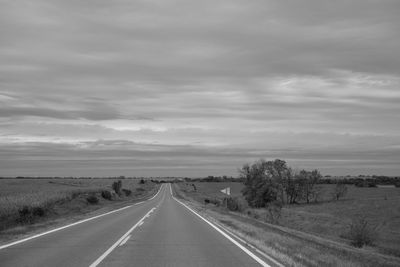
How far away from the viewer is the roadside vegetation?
1719 cm

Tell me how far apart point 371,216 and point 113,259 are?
5299 cm

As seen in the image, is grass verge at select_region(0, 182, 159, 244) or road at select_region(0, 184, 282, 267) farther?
grass verge at select_region(0, 182, 159, 244)

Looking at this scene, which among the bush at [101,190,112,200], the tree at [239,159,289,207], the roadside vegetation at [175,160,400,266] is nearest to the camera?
the roadside vegetation at [175,160,400,266]

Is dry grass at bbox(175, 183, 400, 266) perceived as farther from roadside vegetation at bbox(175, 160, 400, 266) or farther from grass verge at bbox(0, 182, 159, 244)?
grass verge at bbox(0, 182, 159, 244)

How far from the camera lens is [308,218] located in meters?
59.4

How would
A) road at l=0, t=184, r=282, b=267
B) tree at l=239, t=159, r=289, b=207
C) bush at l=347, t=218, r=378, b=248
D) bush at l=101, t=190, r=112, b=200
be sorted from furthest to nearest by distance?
tree at l=239, t=159, r=289, b=207, bush at l=101, t=190, r=112, b=200, bush at l=347, t=218, r=378, b=248, road at l=0, t=184, r=282, b=267

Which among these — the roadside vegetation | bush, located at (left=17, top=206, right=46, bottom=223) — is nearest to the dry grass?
the roadside vegetation

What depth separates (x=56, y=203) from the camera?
39375 mm

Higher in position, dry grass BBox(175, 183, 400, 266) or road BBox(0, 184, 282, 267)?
road BBox(0, 184, 282, 267)

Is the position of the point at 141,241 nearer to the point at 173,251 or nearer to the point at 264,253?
the point at 173,251

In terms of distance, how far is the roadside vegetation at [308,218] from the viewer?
17189mm

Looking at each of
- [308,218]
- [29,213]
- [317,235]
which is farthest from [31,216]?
[308,218]

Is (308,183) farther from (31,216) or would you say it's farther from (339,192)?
(31,216)

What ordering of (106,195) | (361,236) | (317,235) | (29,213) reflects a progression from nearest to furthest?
1. (29,213)
2. (361,236)
3. (317,235)
4. (106,195)
